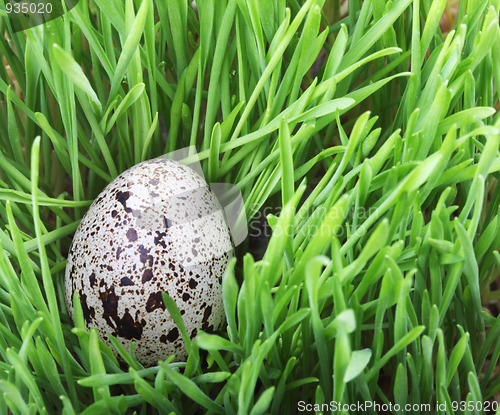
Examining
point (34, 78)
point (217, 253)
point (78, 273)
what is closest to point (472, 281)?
point (217, 253)

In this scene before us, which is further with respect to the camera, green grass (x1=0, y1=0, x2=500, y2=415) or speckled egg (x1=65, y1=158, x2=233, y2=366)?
speckled egg (x1=65, y1=158, x2=233, y2=366)

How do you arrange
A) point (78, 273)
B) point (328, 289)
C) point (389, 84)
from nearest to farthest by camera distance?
point (328, 289) < point (78, 273) < point (389, 84)

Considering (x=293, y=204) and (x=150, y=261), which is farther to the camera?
(x=150, y=261)

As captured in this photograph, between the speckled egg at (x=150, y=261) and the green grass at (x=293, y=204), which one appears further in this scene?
the speckled egg at (x=150, y=261)

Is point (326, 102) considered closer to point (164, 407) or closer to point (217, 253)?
point (217, 253)
